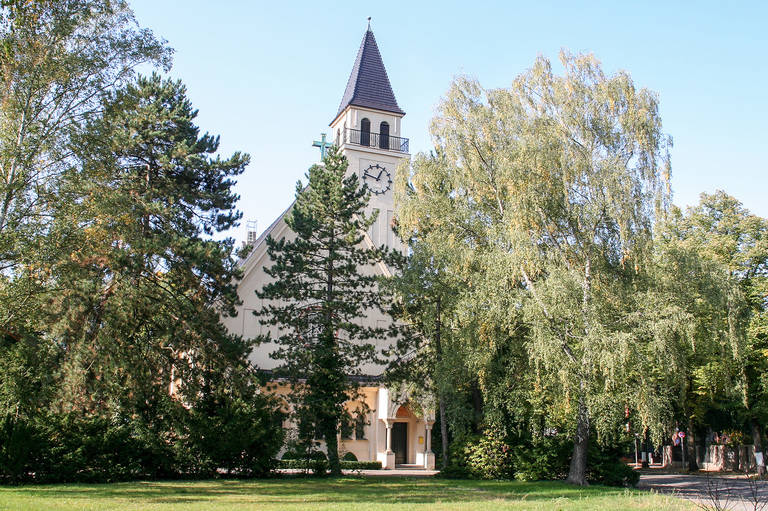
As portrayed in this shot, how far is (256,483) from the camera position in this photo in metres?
21.7

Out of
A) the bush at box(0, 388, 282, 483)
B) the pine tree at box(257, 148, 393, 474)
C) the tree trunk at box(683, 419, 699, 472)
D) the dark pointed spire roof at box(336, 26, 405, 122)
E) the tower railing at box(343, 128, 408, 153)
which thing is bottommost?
the tree trunk at box(683, 419, 699, 472)

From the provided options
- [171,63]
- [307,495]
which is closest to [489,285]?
[307,495]

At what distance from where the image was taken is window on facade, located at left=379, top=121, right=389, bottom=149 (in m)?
42.0

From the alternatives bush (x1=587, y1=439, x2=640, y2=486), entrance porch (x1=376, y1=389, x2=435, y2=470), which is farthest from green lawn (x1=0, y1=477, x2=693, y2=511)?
entrance porch (x1=376, y1=389, x2=435, y2=470)

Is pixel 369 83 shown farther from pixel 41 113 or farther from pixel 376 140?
pixel 41 113

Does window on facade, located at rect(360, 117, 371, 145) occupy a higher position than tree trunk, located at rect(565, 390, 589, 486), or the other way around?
window on facade, located at rect(360, 117, 371, 145)

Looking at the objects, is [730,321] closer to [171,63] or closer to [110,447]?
[171,63]

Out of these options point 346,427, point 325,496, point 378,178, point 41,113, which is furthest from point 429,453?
point 41,113

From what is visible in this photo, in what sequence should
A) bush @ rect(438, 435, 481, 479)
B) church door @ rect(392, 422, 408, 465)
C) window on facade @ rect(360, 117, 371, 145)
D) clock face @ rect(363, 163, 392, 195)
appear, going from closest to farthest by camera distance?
bush @ rect(438, 435, 481, 479) → church door @ rect(392, 422, 408, 465) → clock face @ rect(363, 163, 392, 195) → window on facade @ rect(360, 117, 371, 145)

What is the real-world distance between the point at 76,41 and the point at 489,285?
14.3m

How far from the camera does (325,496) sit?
17625 mm

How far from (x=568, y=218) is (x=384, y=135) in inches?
899

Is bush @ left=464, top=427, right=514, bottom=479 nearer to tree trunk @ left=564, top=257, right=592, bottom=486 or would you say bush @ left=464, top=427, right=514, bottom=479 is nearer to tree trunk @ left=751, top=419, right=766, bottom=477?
tree trunk @ left=564, top=257, right=592, bottom=486

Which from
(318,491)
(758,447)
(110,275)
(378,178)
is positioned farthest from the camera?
(378,178)
